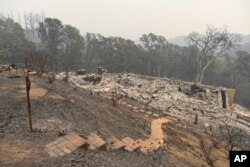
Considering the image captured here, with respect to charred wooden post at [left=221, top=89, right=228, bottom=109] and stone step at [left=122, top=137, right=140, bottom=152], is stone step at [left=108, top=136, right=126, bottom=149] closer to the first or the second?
stone step at [left=122, top=137, right=140, bottom=152]

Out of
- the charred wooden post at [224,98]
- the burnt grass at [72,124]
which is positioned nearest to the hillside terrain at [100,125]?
the burnt grass at [72,124]

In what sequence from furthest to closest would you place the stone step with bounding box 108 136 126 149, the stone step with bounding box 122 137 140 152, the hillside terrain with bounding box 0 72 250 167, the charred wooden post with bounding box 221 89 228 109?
the charred wooden post with bounding box 221 89 228 109, the stone step with bounding box 122 137 140 152, the stone step with bounding box 108 136 126 149, the hillside terrain with bounding box 0 72 250 167

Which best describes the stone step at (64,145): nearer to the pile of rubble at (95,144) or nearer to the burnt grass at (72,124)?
the pile of rubble at (95,144)

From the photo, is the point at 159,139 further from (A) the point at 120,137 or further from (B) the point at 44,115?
(B) the point at 44,115

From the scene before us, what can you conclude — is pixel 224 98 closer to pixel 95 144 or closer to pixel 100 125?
pixel 100 125

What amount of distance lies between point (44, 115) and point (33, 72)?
6.99 meters

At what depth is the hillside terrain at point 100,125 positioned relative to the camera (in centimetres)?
671

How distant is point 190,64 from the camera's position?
132 ft

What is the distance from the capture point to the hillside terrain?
22.0ft

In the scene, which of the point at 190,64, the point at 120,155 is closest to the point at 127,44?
the point at 190,64

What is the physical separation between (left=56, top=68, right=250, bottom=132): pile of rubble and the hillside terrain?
9cm

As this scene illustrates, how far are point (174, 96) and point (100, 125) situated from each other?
10.9m

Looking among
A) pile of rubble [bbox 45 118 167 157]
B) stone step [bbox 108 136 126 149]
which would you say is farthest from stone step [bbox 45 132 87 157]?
stone step [bbox 108 136 126 149]

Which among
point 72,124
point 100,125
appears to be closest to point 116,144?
point 72,124
